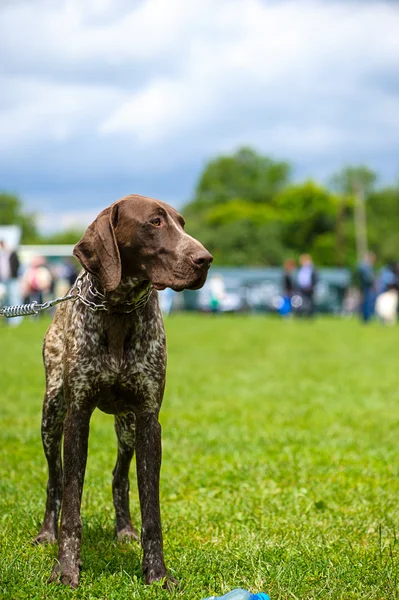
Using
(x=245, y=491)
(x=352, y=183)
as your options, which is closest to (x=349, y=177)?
(x=352, y=183)

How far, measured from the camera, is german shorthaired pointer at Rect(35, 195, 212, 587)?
13.3ft

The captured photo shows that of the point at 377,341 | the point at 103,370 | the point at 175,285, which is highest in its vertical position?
the point at 175,285

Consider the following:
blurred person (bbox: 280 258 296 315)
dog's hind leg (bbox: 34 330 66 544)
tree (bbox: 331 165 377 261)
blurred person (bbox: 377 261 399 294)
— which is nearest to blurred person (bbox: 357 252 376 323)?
blurred person (bbox: 377 261 399 294)

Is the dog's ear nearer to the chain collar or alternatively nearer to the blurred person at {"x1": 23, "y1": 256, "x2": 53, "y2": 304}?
the chain collar

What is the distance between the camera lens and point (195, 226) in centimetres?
9250

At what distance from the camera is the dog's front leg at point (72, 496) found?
13.6 feet

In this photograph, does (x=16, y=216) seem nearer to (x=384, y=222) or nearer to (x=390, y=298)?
(x=384, y=222)

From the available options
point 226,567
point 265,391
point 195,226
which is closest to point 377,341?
point 265,391

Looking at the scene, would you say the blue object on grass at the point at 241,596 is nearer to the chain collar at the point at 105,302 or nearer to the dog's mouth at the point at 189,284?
the dog's mouth at the point at 189,284

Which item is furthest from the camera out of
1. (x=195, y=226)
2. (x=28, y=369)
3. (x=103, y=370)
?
(x=195, y=226)

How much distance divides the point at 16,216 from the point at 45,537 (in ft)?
382

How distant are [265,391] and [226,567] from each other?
7722 mm

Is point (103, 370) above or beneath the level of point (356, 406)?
above

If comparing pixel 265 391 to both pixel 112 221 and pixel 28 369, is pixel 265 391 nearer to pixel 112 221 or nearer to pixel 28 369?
pixel 28 369
